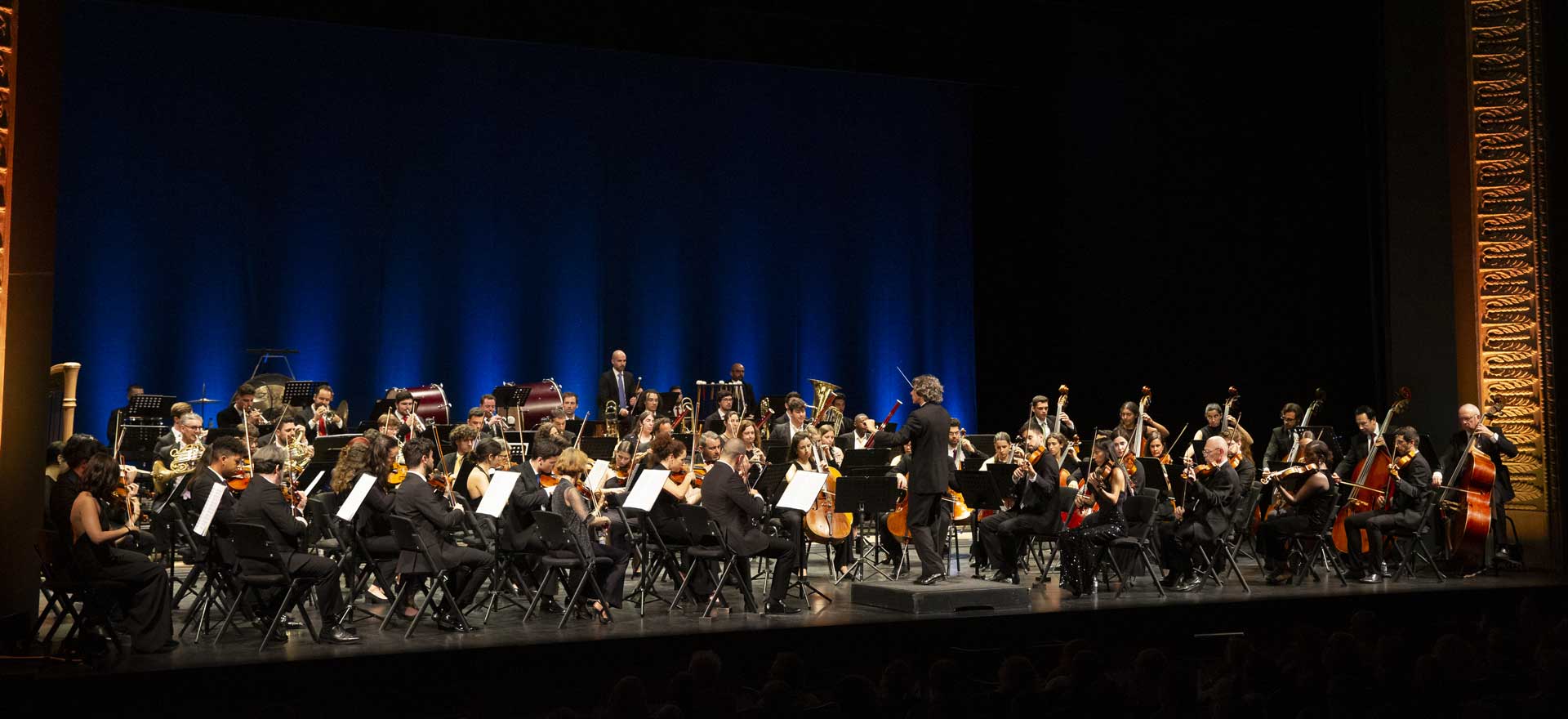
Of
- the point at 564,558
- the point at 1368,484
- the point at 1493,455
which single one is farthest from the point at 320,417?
the point at 1493,455

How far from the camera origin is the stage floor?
663cm

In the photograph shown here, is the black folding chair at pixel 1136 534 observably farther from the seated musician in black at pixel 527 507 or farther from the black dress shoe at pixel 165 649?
the black dress shoe at pixel 165 649

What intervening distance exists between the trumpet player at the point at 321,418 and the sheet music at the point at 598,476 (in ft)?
10.8

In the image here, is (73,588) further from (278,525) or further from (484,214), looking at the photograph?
(484,214)

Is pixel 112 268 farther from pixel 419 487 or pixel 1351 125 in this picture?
pixel 1351 125

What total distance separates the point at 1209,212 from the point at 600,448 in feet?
25.7

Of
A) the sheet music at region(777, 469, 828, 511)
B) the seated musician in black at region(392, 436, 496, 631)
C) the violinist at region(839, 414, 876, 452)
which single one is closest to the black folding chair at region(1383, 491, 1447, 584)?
the violinist at region(839, 414, 876, 452)

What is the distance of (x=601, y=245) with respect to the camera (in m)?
16.1

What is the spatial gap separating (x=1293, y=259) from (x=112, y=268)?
1292 cm

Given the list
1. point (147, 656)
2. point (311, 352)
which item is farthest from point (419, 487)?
point (311, 352)

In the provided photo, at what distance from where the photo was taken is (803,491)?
26.6ft

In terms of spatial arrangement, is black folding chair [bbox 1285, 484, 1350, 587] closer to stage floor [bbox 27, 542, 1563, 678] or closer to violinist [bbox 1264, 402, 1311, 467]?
stage floor [bbox 27, 542, 1563, 678]

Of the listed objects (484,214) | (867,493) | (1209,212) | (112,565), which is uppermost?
(484,214)

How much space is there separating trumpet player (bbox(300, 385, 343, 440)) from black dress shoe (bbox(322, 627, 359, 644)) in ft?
13.1
